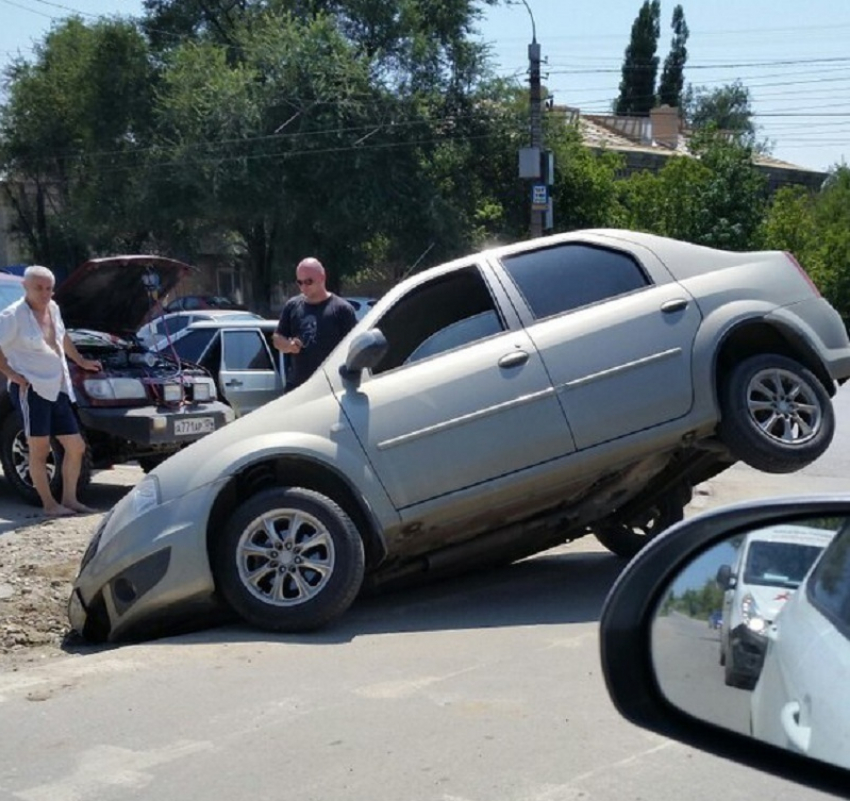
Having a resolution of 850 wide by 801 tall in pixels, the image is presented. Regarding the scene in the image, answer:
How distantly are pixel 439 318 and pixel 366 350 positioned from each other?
674 mm

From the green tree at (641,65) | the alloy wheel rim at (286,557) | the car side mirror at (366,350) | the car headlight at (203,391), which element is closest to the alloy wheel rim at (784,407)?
the car side mirror at (366,350)

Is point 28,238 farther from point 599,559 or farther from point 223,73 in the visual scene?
point 599,559

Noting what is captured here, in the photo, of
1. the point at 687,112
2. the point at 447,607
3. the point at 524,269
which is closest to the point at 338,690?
the point at 447,607

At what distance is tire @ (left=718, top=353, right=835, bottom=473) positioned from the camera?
6.76 meters

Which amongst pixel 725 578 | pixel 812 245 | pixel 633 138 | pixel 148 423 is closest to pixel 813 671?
pixel 725 578

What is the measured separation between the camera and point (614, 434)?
668 cm

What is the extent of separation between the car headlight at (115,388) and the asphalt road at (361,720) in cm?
A: 388

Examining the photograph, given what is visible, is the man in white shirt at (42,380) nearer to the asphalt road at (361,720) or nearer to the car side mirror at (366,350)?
the asphalt road at (361,720)

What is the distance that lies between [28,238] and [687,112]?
60.0 meters

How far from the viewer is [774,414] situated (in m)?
6.85

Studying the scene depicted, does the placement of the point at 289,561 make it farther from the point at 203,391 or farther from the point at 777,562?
the point at 203,391

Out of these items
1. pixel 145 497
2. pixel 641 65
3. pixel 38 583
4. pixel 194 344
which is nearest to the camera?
pixel 145 497

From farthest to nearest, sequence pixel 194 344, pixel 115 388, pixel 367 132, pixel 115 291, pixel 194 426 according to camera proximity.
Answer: pixel 367 132
pixel 194 344
pixel 115 291
pixel 194 426
pixel 115 388

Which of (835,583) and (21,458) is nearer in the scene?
(835,583)
